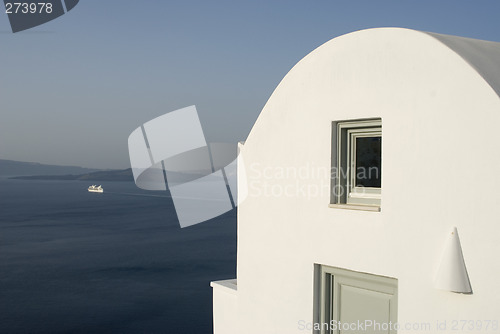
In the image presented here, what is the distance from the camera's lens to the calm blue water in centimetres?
5653

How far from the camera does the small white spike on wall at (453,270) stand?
17.7 ft

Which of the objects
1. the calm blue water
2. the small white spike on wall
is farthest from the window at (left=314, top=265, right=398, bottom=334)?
the calm blue water

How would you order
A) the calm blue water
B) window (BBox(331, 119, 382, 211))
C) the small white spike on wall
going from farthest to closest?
1. the calm blue water
2. window (BBox(331, 119, 382, 211))
3. the small white spike on wall

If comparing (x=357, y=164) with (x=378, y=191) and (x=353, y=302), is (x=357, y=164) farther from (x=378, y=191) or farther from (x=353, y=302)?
(x=353, y=302)

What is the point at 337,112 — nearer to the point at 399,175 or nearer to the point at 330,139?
the point at 330,139

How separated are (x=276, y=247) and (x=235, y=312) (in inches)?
64.5

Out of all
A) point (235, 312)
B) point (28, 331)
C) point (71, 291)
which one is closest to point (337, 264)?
point (235, 312)

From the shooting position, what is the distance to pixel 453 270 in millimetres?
5465

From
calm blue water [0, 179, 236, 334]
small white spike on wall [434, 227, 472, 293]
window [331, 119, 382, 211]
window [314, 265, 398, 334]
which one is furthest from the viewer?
calm blue water [0, 179, 236, 334]

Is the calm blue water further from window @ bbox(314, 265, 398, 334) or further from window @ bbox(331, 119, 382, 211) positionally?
window @ bbox(331, 119, 382, 211)

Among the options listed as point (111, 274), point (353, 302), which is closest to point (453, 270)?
point (353, 302)

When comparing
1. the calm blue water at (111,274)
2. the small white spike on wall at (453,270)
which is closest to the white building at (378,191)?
the small white spike on wall at (453,270)

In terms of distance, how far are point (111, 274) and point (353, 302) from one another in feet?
232

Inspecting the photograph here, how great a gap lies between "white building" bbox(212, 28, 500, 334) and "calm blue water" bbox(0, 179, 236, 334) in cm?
4829
